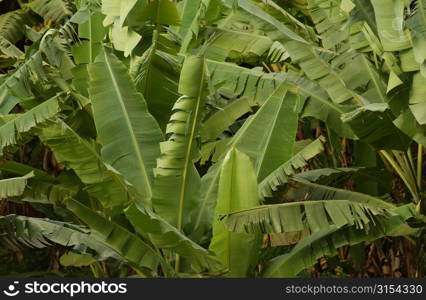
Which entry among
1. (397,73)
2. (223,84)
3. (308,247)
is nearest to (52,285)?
(308,247)

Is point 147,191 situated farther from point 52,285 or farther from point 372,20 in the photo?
point 372,20

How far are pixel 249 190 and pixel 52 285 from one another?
1305mm

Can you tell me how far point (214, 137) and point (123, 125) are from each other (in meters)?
1.42

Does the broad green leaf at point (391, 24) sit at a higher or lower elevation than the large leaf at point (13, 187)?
higher

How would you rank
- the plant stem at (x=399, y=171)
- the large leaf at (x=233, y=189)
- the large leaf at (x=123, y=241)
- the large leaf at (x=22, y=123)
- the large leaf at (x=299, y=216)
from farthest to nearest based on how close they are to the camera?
the plant stem at (x=399, y=171), the large leaf at (x=22, y=123), the large leaf at (x=123, y=241), the large leaf at (x=233, y=189), the large leaf at (x=299, y=216)

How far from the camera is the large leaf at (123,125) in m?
5.41

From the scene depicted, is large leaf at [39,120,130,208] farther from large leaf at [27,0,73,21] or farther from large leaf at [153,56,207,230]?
large leaf at [27,0,73,21]

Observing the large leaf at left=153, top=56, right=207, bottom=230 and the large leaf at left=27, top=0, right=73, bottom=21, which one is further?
the large leaf at left=27, top=0, right=73, bottom=21

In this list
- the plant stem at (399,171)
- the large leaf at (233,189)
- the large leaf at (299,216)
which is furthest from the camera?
the plant stem at (399,171)

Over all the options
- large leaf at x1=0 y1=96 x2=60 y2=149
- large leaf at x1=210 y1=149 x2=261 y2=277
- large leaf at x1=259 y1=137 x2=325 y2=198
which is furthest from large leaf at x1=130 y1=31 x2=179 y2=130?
large leaf at x1=210 y1=149 x2=261 y2=277

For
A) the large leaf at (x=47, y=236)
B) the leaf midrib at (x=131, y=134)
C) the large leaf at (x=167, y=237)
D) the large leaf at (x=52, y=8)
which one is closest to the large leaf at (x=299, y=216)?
the large leaf at (x=167, y=237)

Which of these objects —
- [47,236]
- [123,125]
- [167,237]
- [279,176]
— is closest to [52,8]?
[123,125]

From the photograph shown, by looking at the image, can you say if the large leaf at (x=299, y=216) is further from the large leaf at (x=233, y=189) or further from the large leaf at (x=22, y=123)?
the large leaf at (x=22, y=123)

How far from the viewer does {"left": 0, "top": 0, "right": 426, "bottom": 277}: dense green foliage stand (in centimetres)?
508
